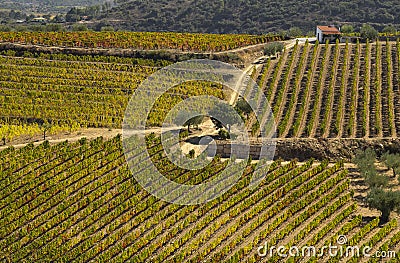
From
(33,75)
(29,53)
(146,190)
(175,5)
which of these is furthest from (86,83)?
(175,5)

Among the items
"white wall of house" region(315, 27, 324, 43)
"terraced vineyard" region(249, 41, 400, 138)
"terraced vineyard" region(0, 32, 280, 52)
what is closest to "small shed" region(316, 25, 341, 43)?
"white wall of house" region(315, 27, 324, 43)

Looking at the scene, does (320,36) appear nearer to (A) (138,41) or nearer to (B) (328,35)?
(B) (328,35)

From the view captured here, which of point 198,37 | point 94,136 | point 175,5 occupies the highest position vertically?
point 175,5

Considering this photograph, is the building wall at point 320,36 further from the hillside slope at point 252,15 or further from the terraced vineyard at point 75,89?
the hillside slope at point 252,15

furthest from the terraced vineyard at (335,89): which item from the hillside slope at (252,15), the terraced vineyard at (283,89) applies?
the hillside slope at (252,15)

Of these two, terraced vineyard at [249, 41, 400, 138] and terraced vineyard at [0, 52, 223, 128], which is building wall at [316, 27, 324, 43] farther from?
terraced vineyard at [0, 52, 223, 128]

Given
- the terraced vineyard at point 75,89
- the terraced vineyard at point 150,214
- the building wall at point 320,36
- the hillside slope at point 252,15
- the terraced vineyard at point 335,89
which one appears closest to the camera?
the terraced vineyard at point 150,214

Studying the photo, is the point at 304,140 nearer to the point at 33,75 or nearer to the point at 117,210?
the point at 117,210
